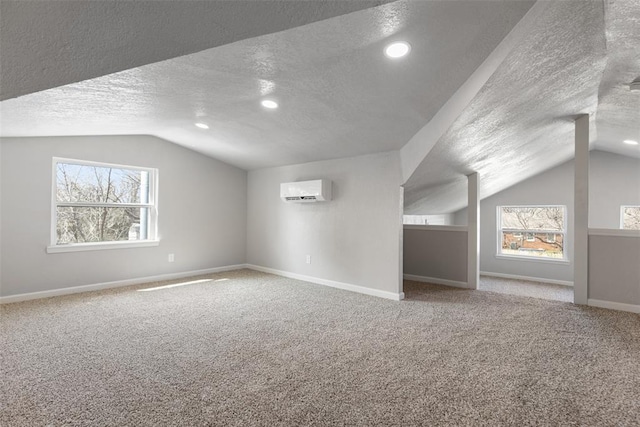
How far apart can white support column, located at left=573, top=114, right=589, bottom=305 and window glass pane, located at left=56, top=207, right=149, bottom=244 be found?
19.8ft

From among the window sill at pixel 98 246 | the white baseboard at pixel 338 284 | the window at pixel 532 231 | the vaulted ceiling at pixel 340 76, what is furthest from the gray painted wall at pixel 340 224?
the window at pixel 532 231

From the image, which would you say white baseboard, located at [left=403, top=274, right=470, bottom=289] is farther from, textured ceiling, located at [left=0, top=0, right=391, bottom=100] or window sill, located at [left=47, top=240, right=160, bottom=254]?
textured ceiling, located at [left=0, top=0, right=391, bottom=100]

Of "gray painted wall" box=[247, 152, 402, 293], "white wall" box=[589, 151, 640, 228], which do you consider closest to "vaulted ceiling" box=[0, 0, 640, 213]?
"gray painted wall" box=[247, 152, 402, 293]

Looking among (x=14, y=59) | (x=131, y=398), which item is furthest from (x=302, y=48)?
(x=131, y=398)

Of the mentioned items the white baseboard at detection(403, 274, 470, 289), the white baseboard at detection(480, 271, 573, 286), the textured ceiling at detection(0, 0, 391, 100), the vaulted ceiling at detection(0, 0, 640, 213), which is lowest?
the white baseboard at detection(480, 271, 573, 286)

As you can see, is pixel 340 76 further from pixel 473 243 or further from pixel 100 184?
pixel 100 184

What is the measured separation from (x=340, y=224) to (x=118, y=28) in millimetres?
3892

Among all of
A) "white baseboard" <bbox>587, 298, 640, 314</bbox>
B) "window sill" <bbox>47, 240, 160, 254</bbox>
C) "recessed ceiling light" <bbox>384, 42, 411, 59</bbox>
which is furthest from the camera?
"window sill" <bbox>47, 240, 160, 254</bbox>

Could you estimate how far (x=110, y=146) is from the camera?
4.57 m

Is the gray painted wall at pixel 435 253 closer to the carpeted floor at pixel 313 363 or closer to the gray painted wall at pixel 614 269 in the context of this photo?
the carpeted floor at pixel 313 363

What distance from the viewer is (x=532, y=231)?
22.2 feet

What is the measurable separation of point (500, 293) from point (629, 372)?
2.45 m

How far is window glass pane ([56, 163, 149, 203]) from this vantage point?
4.32 metres

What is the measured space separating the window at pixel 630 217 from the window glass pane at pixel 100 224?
8.67m
